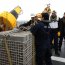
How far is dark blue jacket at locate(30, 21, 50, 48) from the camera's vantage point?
4066 millimetres

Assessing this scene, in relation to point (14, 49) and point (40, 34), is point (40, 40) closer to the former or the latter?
point (40, 34)

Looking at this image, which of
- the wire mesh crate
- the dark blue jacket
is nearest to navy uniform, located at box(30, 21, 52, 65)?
the dark blue jacket

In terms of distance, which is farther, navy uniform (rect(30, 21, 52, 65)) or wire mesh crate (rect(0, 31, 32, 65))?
navy uniform (rect(30, 21, 52, 65))

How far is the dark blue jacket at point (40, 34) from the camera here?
13.3 feet

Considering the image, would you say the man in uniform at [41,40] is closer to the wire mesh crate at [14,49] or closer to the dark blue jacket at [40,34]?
the dark blue jacket at [40,34]

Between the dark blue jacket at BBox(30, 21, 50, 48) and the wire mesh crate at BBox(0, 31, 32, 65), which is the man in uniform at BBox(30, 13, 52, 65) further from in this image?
the wire mesh crate at BBox(0, 31, 32, 65)

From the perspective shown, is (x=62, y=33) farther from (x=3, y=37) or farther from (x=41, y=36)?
(x=3, y=37)

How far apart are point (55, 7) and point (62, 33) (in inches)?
99.8

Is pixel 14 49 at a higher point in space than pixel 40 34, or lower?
lower

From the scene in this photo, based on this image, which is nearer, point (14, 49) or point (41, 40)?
point (14, 49)

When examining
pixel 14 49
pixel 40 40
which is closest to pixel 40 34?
pixel 40 40

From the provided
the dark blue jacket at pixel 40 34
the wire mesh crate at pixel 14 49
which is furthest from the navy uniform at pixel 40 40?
the wire mesh crate at pixel 14 49

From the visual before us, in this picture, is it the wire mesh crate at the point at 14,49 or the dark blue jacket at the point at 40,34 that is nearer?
the wire mesh crate at the point at 14,49

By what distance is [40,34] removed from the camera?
415 cm
